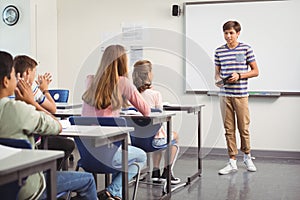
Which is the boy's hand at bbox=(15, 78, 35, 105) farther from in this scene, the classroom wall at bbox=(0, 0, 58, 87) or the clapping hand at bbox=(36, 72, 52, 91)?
the classroom wall at bbox=(0, 0, 58, 87)

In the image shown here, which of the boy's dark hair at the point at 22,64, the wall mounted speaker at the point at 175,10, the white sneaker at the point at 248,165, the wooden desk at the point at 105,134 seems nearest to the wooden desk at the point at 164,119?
the wooden desk at the point at 105,134

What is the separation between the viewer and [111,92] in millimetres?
2947

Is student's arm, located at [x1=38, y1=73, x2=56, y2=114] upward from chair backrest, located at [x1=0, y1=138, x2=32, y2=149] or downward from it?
upward

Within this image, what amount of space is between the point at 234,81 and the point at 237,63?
201mm

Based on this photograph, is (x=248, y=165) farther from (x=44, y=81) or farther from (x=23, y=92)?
(x=23, y=92)

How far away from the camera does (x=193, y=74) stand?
5863mm

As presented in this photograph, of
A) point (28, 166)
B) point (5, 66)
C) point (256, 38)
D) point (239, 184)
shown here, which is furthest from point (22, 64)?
point (256, 38)

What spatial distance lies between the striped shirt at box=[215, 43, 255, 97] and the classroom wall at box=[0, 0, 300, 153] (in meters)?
1.15

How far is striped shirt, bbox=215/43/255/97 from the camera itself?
457 centimetres

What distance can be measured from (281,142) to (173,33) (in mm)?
1991

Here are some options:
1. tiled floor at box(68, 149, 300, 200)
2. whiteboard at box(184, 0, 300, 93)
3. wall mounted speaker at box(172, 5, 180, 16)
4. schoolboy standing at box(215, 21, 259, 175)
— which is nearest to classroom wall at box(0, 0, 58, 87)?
wall mounted speaker at box(172, 5, 180, 16)

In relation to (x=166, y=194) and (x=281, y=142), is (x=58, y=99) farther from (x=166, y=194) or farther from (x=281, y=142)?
(x=281, y=142)

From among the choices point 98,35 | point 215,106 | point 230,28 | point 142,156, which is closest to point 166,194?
point 142,156

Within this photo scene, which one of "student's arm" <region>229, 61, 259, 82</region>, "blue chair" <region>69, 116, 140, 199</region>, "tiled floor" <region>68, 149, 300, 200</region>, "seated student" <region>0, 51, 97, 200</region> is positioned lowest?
"tiled floor" <region>68, 149, 300, 200</region>
